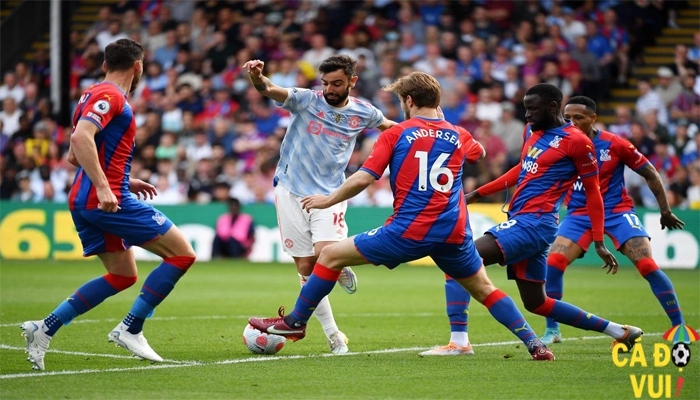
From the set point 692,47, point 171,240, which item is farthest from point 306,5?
point 171,240

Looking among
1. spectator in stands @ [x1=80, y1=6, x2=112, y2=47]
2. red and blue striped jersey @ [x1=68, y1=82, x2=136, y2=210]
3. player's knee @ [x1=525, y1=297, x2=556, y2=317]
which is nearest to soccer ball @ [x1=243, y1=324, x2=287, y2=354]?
red and blue striped jersey @ [x1=68, y1=82, x2=136, y2=210]

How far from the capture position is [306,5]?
25203mm

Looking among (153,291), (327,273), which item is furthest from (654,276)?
(153,291)

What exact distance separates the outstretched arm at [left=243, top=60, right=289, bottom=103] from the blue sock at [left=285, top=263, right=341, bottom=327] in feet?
5.24

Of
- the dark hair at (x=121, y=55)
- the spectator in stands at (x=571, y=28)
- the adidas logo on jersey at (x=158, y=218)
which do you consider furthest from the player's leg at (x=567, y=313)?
the spectator in stands at (x=571, y=28)

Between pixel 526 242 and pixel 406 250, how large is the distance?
114 centimetres

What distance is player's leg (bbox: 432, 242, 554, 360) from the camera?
7.49 meters

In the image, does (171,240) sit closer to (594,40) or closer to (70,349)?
(70,349)

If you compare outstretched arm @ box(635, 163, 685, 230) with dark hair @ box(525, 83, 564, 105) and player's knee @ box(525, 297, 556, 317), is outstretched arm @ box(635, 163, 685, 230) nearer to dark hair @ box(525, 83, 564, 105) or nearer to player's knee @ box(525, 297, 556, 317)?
dark hair @ box(525, 83, 564, 105)

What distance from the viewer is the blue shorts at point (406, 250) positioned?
739 cm

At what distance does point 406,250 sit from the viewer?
7.42 metres

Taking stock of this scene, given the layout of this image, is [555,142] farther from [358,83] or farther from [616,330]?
[358,83]

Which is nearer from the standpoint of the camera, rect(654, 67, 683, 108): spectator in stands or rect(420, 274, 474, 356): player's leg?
rect(420, 274, 474, 356): player's leg

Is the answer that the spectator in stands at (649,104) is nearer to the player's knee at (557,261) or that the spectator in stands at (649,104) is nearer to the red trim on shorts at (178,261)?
the player's knee at (557,261)
